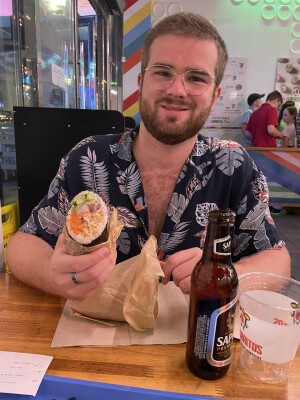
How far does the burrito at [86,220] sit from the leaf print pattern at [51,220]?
0.50 metres

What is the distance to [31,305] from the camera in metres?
0.83

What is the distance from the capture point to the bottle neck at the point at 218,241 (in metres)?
0.58

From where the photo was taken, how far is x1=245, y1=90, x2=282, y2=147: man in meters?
4.54

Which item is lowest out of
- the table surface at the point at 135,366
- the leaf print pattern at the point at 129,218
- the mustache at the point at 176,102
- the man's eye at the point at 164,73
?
the table surface at the point at 135,366

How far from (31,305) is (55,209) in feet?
1.33

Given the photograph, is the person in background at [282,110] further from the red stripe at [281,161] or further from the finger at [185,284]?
the finger at [185,284]

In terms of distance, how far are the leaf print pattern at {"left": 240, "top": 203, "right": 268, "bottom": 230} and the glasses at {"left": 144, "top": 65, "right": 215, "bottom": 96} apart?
1.58 feet

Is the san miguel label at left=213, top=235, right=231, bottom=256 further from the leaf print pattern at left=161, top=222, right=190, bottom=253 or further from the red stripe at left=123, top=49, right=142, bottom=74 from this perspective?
the red stripe at left=123, top=49, right=142, bottom=74

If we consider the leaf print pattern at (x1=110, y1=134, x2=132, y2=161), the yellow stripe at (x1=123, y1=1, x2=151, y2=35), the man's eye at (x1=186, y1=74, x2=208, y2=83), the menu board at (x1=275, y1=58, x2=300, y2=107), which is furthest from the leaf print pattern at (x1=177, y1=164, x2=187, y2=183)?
the menu board at (x1=275, y1=58, x2=300, y2=107)

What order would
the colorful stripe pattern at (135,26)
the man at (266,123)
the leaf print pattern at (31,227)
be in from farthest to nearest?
the man at (266,123), the colorful stripe pattern at (135,26), the leaf print pattern at (31,227)

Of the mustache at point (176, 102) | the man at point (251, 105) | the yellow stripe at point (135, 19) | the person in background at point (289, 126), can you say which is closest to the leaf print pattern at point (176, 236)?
the mustache at point (176, 102)

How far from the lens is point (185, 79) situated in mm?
1151

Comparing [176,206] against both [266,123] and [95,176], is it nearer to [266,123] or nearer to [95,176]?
[95,176]

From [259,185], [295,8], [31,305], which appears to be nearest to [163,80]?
[259,185]
